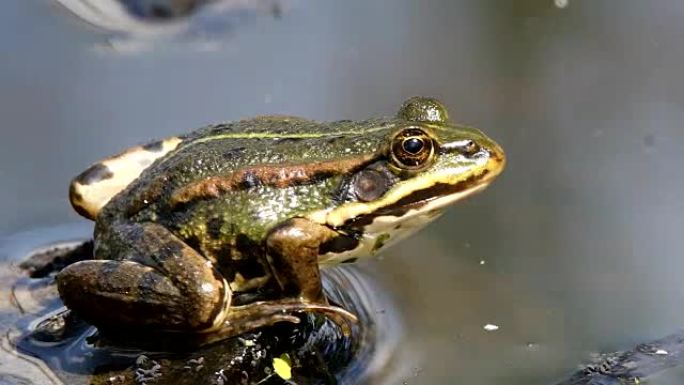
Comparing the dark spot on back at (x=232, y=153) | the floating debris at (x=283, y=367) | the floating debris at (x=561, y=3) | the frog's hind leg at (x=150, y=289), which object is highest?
the floating debris at (x=561, y=3)

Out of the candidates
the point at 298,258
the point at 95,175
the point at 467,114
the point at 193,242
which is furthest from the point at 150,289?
the point at 467,114

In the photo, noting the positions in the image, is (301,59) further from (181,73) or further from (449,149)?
(449,149)

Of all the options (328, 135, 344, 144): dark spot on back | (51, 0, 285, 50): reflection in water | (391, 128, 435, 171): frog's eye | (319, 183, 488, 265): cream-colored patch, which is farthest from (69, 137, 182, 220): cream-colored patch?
(51, 0, 285, 50): reflection in water

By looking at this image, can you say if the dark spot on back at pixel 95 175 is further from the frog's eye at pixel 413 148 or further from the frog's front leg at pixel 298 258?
the frog's eye at pixel 413 148

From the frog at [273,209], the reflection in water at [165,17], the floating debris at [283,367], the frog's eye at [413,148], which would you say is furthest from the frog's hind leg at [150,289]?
the reflection in water at [165,17]

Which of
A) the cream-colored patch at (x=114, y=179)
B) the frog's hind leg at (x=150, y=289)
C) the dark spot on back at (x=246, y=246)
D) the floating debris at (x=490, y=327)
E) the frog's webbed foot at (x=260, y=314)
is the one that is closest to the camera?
the frog's hind leg at (x=150, y=289)
